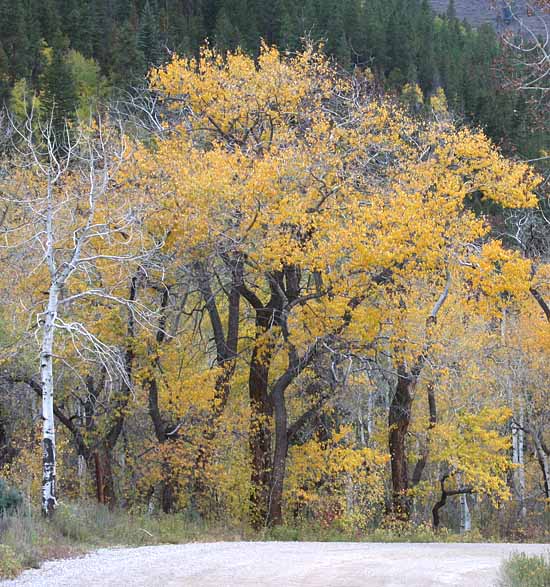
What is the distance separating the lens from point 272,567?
10719 mm

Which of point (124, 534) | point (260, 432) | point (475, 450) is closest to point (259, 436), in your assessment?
point (260, 432)

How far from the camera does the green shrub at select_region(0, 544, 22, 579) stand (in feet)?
32.4

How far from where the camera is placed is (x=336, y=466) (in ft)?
66.7

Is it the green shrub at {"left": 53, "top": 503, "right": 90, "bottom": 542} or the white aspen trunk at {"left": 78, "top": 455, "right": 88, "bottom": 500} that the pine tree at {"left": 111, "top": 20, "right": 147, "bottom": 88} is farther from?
the green shrub at {"left": 53, "top": 503, "right": 90, "bottom": 542}

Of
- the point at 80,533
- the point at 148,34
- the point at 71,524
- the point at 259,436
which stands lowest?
the point at 80,533

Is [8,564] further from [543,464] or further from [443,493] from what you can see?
[543,464]

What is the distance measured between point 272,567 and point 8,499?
470cm

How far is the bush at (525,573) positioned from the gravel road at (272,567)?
0.39 meters

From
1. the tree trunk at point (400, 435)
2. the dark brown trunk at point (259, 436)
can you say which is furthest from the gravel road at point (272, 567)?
the tree trunk at point (400, 435)

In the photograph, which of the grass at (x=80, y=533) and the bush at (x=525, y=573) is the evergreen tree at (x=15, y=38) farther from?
the bush at (x=525, y=573)

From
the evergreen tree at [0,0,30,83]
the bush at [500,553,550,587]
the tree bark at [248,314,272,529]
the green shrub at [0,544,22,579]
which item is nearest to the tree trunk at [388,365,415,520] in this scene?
the tree bark at [248,314,272,529]

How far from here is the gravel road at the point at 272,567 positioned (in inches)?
374

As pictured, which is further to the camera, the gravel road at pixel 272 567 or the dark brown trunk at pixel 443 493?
the dark brown trunk at pixel 443 493

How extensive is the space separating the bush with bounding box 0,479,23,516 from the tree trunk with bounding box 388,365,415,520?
10665mm
